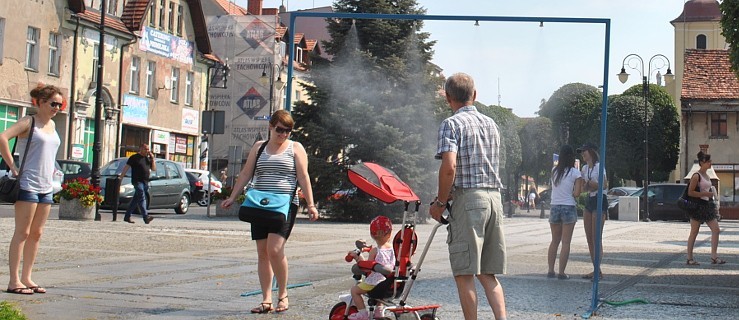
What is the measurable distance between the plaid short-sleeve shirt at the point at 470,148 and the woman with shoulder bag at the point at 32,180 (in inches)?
160

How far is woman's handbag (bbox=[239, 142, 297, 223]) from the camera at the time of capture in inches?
323

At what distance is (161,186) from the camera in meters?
28.5

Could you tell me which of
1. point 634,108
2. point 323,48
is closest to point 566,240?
point 323,48

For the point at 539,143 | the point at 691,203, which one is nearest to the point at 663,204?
the point at 691,203

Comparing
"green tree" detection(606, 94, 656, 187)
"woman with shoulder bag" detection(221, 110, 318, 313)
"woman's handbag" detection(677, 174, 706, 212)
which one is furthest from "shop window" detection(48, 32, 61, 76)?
"green tree" detection(606, 94, 656, 187)

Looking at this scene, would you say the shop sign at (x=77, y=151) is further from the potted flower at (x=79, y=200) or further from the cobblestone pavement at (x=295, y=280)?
the cobblestone pavement at (x=295, y=280)

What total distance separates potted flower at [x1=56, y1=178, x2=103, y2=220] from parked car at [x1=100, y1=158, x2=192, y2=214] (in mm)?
4545

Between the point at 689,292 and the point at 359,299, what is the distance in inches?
202

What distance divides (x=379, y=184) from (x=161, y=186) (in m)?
22.4

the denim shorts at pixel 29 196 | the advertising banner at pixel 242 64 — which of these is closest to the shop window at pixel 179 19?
the advertising banner at pixel 242 64

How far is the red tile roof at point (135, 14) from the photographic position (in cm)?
4675

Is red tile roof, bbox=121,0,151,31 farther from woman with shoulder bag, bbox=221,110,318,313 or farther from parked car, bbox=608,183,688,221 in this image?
woman with shoulder bag, bbox=221,110,318,313

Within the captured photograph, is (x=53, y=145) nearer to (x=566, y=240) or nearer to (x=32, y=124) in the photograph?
(x=32, y=124)

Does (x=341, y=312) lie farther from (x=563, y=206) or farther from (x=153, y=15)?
(x=153, y=15)
